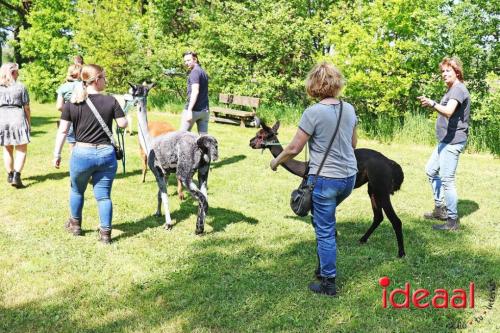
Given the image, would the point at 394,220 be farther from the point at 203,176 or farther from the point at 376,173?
the point at 203,176

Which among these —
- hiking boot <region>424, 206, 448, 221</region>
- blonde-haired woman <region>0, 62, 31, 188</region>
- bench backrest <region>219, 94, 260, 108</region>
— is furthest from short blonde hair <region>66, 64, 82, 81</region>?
bench backrest <region>219, 94, 260, 108</region>

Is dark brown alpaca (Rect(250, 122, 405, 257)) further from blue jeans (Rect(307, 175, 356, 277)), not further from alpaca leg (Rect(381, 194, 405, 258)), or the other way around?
blue jeans (Rect(307, 175, 356, 277))

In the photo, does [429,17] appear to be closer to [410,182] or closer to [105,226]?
[410,182]

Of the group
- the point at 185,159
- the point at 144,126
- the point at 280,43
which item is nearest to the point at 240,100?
the point at 280,43

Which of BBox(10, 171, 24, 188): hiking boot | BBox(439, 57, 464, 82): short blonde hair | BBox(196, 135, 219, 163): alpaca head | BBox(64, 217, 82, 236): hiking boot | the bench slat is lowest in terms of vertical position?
BBox(10, 171, 24, 188): hiking boot

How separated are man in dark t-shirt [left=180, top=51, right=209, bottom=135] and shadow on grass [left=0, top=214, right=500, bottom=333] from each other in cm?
341

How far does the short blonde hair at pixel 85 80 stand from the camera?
4.88 metres

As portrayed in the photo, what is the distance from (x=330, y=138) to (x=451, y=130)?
298cm

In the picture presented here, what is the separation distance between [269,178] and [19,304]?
5.69 m

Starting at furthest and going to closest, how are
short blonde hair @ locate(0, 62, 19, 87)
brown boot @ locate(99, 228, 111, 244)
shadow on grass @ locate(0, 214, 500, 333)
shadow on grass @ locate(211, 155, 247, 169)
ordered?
1. shadow on grass @ locate(211, 155, 247, 169)
2. short blonde hair @ locate(0, 62, 19, 87)
3. brown boot @ locate(99, 228, 111, 244)
4. shadow on grass @ locate(0, 214, 500, 333)

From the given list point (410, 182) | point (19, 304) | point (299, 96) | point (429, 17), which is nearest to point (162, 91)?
point (299, 96)

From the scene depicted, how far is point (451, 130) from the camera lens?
598cm

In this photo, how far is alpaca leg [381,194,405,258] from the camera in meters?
5.06

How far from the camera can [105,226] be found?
17.6 ft
